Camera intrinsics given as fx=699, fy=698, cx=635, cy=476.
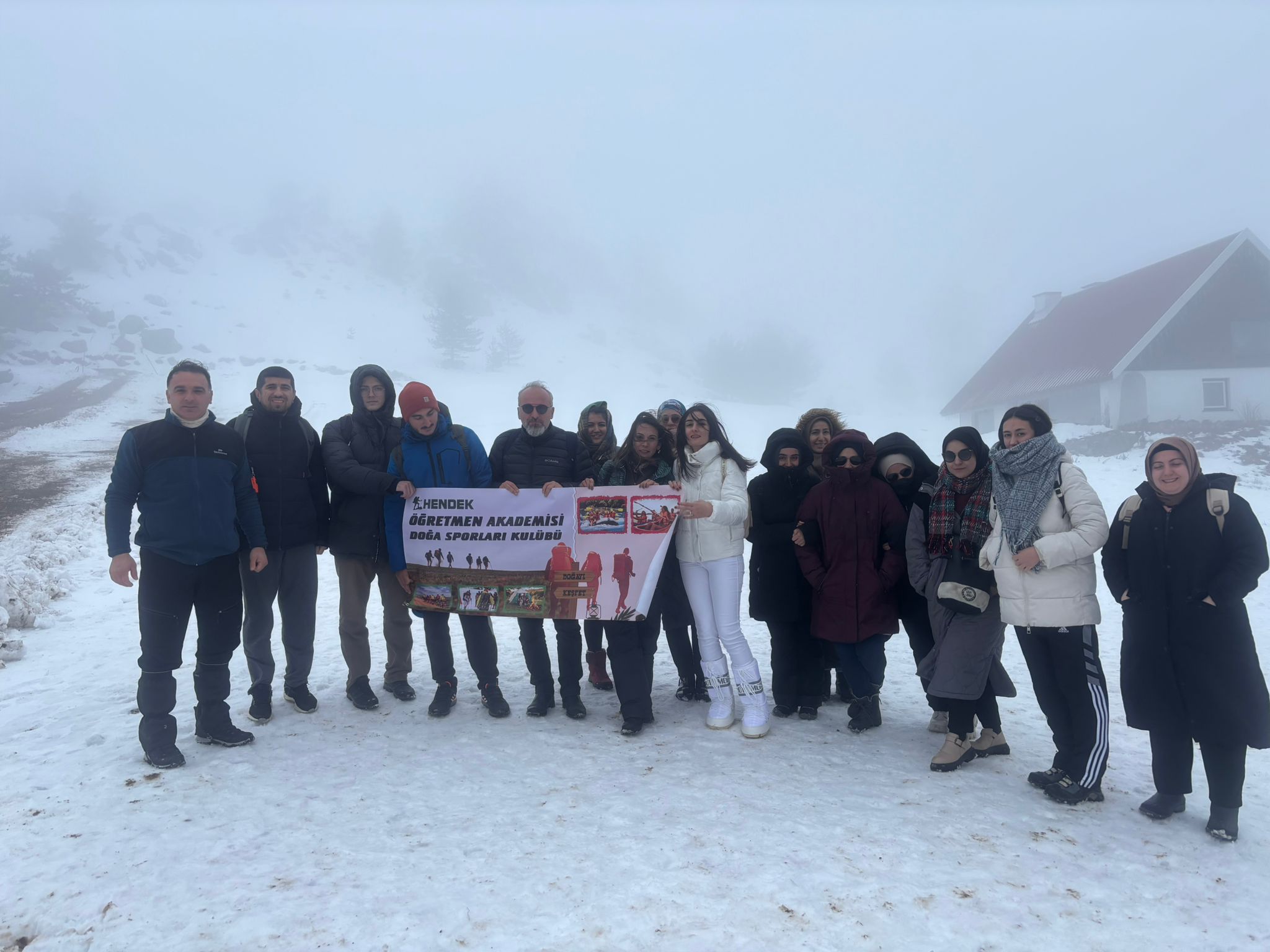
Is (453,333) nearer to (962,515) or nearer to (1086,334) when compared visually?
(1086,334)

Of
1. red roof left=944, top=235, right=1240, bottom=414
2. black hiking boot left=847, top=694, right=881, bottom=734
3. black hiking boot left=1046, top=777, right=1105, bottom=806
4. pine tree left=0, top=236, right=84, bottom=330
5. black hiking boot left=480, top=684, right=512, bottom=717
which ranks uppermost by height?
pine tree left=0, top=236, right=84, bottom=330

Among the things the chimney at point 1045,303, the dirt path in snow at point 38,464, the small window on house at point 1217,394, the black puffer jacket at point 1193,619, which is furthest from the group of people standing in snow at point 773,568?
the chimney at point 1045,303

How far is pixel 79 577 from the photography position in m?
9.11

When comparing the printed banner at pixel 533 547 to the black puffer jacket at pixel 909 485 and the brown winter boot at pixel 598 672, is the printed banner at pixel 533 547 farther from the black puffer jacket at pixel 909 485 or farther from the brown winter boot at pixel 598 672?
the black puffer jacket at pixel 909 485

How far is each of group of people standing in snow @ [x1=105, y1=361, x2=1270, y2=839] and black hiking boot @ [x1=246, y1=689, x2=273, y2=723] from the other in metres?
0.02

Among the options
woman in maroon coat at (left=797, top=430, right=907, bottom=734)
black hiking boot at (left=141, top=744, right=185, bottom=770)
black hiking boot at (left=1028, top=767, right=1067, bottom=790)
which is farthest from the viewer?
woman in maroon coat at (left=797, top=430, right=907, bottom=734)

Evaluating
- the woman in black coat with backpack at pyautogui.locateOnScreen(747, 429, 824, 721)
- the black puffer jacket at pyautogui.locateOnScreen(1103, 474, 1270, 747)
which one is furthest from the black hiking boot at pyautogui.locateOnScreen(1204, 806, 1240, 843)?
the woman in black coat with backpack at pyautogui.locateOnScreen(747, 429, 824, 721)

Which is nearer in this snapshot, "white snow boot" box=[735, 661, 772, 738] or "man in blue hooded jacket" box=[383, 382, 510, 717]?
"white snow boot" box=[735, 661, 772, 738]

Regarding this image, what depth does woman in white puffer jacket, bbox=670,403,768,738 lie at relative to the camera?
5.05 metres

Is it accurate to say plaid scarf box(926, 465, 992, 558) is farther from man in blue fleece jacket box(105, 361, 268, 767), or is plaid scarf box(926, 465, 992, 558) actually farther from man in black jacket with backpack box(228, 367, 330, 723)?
man in blue fleece jacket box(105, 361, 268, 767)

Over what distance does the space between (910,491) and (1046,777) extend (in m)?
2.00

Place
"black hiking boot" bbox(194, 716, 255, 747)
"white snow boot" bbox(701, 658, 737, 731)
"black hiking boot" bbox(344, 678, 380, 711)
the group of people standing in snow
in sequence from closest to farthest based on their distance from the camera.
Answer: the group of people standing in snow, "black hiking boot" bbox(194, 716, 255, 747), "white snow boot" bbox(701, 658, 737, 731), "black hiking boot" bbox(344, 678, 380, 711)

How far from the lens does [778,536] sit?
210 inches

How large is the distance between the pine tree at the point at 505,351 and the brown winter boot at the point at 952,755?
5562 cm
